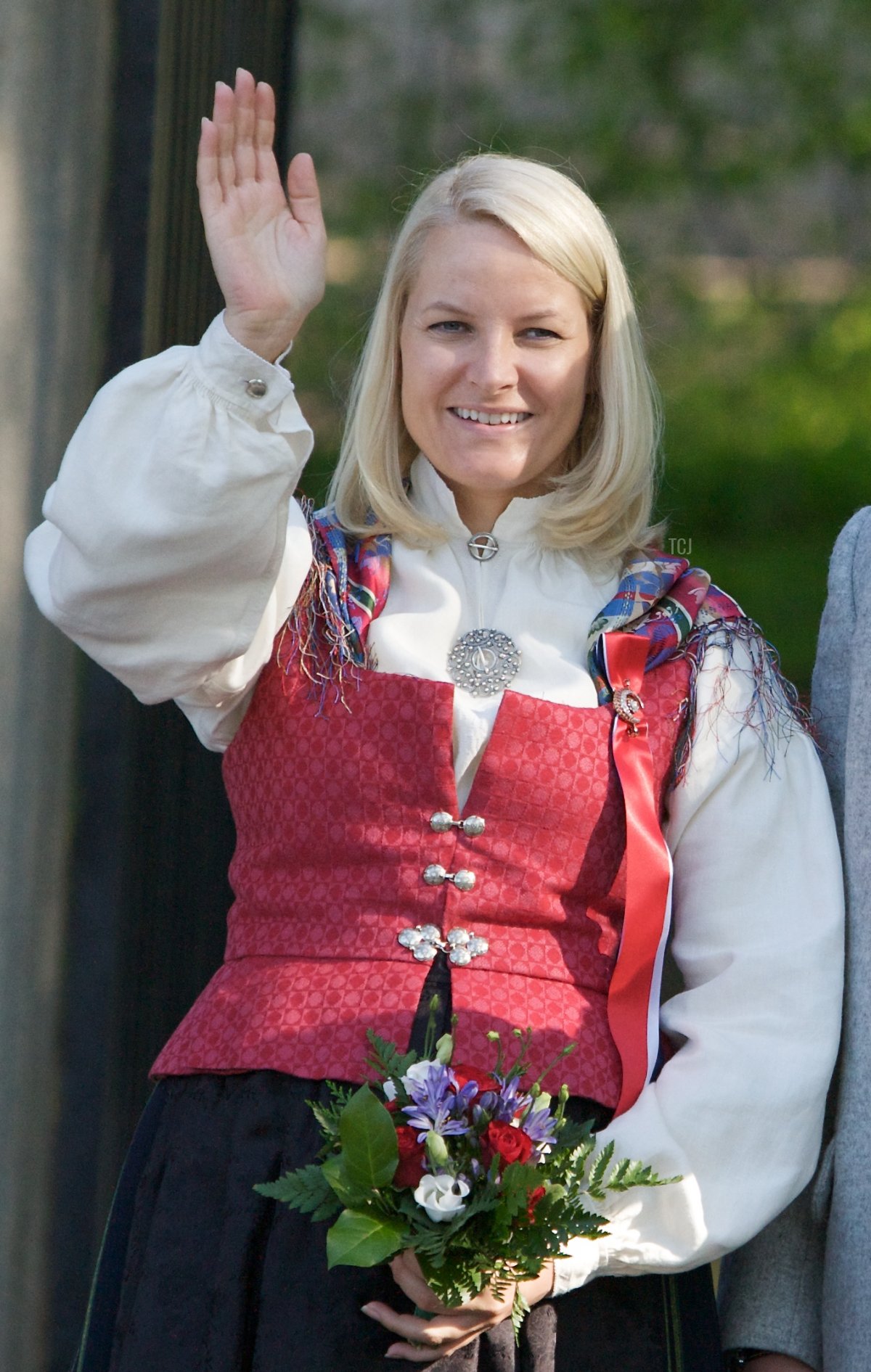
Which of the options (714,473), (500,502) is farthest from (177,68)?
(714,473)

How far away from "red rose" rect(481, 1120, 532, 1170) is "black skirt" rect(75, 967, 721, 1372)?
0.86ft

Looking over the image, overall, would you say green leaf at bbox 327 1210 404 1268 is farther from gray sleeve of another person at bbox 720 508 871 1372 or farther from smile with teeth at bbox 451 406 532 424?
smile with teeth at bbox 451 406 532 424

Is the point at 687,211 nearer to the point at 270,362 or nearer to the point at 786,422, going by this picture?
the point at 786,422

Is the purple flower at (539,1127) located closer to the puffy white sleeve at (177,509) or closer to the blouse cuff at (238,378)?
the puffy white sleeve at (177,509)

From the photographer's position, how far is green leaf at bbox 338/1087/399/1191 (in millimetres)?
1676

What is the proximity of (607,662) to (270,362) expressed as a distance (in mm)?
516

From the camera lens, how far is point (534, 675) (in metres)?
2.13

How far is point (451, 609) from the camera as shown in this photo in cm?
218

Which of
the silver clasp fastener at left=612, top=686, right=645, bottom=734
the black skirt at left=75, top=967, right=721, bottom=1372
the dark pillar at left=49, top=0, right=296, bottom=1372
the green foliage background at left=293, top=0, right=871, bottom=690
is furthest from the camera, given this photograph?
the green foliage background at left=293, top=0, right=871, bottom=690

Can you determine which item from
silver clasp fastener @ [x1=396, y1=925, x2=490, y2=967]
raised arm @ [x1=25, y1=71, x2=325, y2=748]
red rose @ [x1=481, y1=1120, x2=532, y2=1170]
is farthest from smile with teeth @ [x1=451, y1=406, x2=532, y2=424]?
red rose @ [x1=481, y1=1120, x2=532, y2=1170]

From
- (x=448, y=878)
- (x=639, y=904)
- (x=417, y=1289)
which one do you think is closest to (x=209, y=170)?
(x=448, y=878)

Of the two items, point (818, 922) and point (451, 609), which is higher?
point (451, 609)

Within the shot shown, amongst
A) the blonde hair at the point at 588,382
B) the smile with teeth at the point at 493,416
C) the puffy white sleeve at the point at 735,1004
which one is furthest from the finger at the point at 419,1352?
the smile with teeth at the point at 493,416

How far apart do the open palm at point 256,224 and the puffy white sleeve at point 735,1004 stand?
2.13ft
